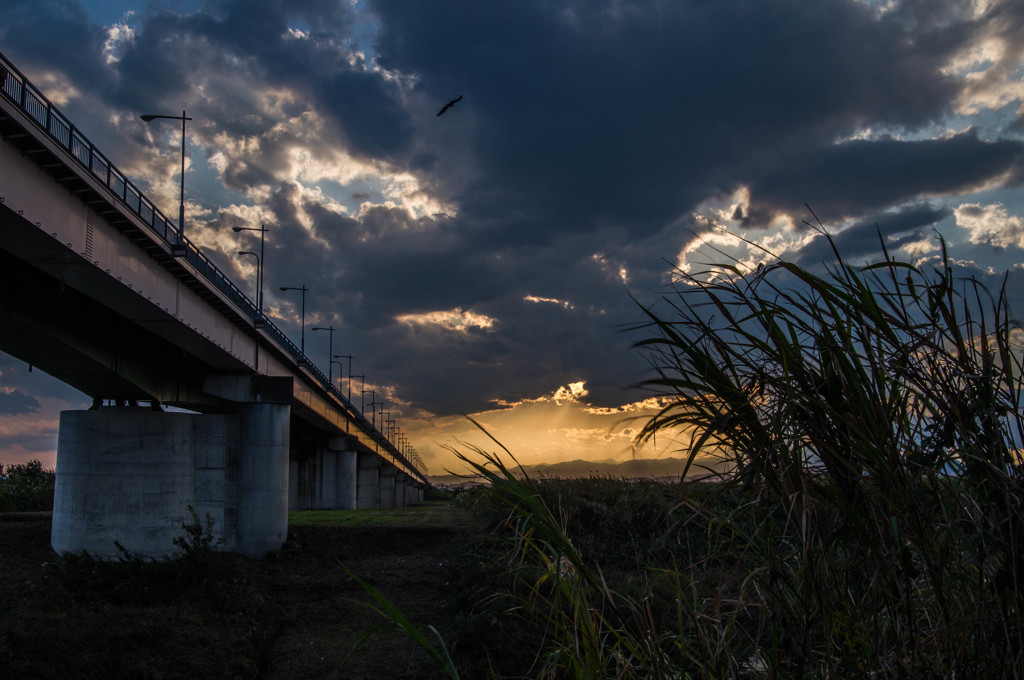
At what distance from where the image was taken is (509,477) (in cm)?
290

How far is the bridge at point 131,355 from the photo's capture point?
1623cm

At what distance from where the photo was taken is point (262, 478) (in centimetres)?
2809

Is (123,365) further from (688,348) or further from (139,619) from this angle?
(688,348)

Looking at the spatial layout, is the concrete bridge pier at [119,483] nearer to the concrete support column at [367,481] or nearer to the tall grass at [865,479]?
the tall grass at [865,479]

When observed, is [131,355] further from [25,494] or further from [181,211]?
[25,494]

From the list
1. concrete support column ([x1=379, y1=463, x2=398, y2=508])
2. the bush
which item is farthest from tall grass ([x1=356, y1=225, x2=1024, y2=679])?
concrete support column ([x1=379, y1=463, x2=398, y2=508])

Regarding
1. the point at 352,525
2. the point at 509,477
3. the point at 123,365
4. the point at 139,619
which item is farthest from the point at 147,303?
the point at 509,477

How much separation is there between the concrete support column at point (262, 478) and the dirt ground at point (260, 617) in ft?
3.68

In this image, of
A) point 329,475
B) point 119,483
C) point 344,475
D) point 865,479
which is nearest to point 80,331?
point 119,483

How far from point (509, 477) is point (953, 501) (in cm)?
178

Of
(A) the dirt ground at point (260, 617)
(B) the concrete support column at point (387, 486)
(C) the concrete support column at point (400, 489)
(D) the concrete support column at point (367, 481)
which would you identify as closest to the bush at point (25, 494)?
(A) the dirt ground at point (260, 617)

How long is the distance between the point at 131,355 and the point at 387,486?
70597mm

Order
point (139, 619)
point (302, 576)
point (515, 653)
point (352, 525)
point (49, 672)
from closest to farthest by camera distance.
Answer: point (515, 653)
point (49, 672)
point (139, 619)
point (302, 576)
point (352, 525)

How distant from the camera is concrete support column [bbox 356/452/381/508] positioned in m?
78.1
